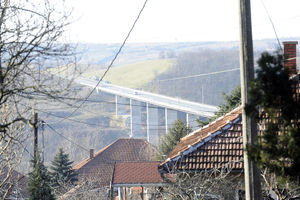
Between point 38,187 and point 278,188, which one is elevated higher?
point 278,188

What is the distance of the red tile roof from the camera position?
1969 centimetres

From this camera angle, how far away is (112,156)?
5991cm

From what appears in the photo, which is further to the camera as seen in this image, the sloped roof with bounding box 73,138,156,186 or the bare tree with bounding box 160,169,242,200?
the sloped roof with bounding box 73,138,156,186

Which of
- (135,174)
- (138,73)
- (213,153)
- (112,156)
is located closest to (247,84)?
(213,153)

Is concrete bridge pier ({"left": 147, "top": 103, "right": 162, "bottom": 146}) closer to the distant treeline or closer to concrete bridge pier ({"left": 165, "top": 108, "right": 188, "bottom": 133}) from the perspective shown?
concrete bridge pier ({"left": 165, "top": 108, "right": 188, "bottom": 133})

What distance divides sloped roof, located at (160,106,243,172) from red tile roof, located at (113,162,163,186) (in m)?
2.53

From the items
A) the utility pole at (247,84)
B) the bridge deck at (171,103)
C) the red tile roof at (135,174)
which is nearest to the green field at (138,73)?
the bridge deck at (171,103)

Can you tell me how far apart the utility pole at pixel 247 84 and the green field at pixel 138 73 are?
450ft

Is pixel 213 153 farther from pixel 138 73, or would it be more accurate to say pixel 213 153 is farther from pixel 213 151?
pixel 138 73

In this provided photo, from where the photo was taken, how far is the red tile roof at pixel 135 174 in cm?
1969

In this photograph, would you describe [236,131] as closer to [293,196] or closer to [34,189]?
[293,196]

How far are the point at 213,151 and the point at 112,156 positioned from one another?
43.2 metres

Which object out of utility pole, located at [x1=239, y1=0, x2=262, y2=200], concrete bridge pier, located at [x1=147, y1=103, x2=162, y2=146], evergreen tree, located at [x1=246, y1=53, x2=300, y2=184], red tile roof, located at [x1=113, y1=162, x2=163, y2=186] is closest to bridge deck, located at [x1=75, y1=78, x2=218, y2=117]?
concrete bridge pier, located at [x1=147, y1=103, x2=162, y2=146]

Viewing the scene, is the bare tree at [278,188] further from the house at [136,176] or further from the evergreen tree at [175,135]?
the evergreen tree at [175,135]
